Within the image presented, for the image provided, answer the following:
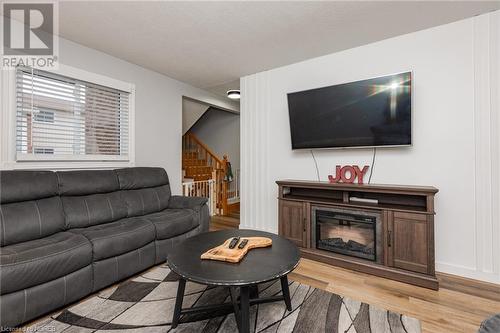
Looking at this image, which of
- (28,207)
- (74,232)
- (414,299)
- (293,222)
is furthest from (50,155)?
(414,299)

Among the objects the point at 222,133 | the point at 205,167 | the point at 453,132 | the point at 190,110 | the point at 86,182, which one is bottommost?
the point at 86,182

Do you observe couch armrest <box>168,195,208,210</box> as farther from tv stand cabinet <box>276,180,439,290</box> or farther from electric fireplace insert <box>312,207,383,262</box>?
electric fireplace insert <box>312,207,383,262</box>

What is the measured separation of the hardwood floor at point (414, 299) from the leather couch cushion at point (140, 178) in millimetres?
2055

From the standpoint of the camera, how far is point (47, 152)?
2.54m

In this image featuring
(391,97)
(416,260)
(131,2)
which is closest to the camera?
(131,2)

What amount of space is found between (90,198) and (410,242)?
125 inches

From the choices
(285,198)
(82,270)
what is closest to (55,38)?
(82,270)

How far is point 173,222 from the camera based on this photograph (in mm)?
2584

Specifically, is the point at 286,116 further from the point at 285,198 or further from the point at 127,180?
the point at 127,180

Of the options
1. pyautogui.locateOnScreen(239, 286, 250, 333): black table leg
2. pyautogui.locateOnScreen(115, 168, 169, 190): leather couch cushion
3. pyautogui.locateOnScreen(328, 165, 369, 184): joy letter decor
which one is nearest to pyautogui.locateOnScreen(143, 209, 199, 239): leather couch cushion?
pyautogui.locateOnScreen(115, 168, 169, 190): leather couch cushion

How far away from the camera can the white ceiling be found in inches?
82.9

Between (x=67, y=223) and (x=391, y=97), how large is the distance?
3390mm

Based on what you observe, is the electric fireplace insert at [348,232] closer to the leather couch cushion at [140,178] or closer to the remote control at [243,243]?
the remote control at [243,243]

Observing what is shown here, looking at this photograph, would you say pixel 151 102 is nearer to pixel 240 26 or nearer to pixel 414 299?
pixel 240 26
